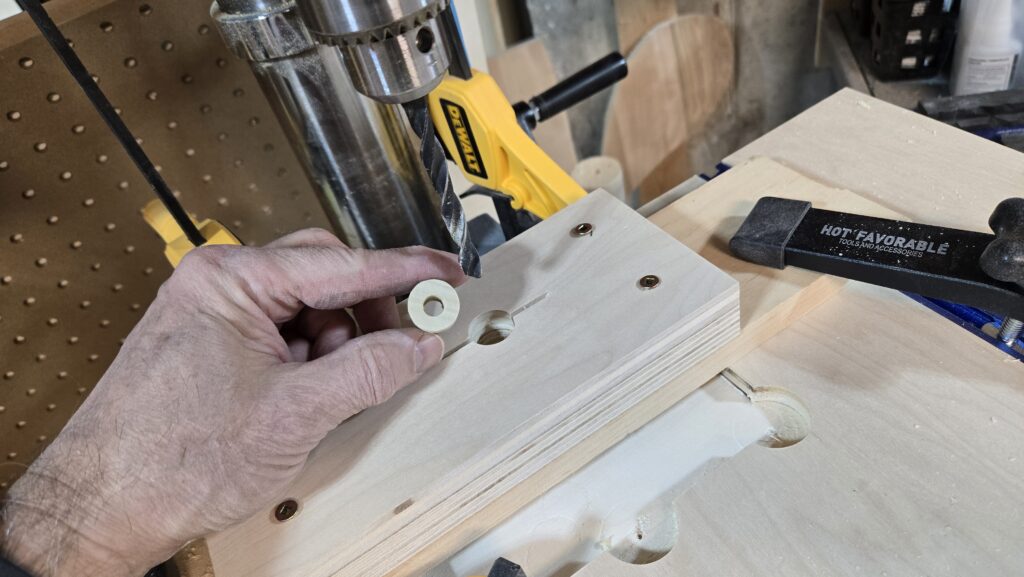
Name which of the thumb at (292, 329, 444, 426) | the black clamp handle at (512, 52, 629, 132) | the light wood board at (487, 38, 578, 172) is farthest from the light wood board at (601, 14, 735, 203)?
the thumb at (292, 329, 444, 426)

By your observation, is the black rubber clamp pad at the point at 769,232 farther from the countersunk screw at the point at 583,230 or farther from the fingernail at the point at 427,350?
the fingernail at the point at 427,350

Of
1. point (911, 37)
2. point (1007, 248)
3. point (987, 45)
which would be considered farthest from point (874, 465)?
point (911, 37)

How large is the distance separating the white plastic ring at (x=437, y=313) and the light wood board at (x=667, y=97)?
116 centimetres

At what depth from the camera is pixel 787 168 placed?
78cm

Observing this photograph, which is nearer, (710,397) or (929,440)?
(929,440)

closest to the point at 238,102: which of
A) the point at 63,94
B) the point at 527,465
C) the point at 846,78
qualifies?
the point at 63,94

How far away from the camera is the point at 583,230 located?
68cm

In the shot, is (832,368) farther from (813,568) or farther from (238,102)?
(238,102)

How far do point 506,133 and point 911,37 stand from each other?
0.88 meters

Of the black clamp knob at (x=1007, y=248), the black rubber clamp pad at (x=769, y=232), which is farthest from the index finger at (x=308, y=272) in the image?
the black clamp knob at (x=1007, y=248)

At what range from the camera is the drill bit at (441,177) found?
1.65 ft

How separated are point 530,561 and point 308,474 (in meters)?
0.20

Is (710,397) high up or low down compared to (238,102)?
down

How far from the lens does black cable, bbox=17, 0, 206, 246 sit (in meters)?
0.62
